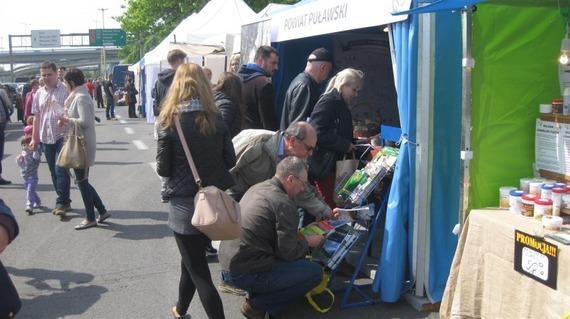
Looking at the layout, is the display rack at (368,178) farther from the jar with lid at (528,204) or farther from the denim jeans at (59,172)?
the denim jeans at (59,172)

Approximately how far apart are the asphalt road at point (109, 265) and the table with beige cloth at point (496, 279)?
66 cm

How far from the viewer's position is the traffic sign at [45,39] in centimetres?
6731

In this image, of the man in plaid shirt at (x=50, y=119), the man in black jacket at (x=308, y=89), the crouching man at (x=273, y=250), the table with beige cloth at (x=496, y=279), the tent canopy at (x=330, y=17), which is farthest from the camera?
the man in plaid shirt at (x=50, y=119)

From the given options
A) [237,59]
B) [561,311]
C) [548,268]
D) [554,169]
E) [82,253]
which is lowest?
[82,253]

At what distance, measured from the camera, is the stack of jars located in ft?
9.70

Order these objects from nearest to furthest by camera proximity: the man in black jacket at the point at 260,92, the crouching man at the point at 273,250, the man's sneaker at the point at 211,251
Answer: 1. the crouching man at the point at 273,250
2. the man's sneaker at the point at 211,251
3. the man in black jacket at the point at 260,92

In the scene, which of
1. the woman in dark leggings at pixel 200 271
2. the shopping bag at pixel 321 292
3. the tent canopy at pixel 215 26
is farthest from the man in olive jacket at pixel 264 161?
the tent canopy at pixel 215 26

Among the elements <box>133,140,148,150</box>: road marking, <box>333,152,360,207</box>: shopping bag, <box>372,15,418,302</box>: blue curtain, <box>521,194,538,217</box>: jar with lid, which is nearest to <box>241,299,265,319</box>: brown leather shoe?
<box>372,15,418,302</box>: blue curtain

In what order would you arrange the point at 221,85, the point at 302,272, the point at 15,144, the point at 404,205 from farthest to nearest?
the point at 15,144 < the point at 221,85 < the point at 404,205 < the point at 302,272

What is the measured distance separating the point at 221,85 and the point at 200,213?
74.5 inches

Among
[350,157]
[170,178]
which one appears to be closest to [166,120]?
[170,178]

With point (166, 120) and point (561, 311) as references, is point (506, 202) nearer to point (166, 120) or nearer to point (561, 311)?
point (561, 311)

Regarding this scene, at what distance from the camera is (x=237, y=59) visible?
311 inches

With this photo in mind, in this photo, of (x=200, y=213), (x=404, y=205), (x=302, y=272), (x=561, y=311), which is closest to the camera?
(x=561, y=311)
